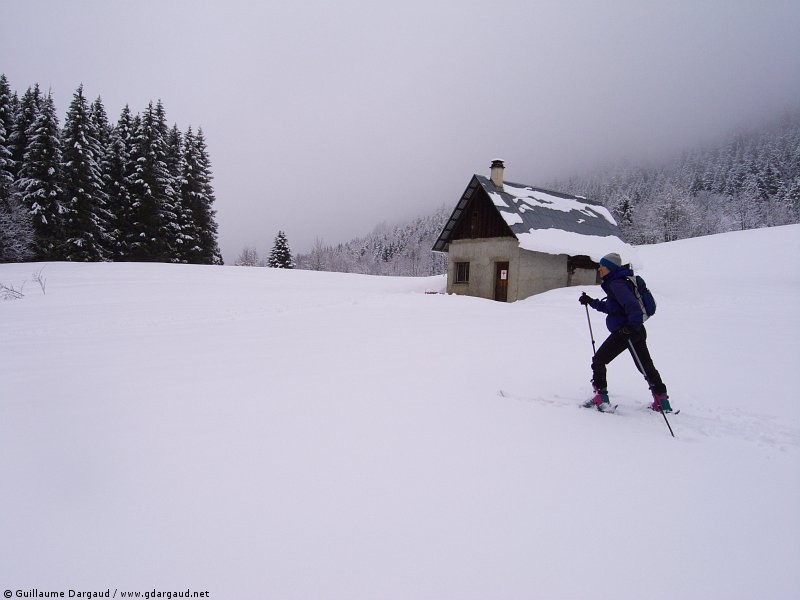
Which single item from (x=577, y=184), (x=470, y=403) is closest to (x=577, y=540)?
(x=470, y=403)

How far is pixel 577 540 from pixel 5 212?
105 ft

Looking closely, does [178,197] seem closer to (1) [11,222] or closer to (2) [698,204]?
(1) [11,222]

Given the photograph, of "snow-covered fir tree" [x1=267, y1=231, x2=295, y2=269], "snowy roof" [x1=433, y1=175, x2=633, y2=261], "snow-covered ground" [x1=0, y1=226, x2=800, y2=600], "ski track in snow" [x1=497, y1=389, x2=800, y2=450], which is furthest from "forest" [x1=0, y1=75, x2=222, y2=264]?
"ski track in snow" [x1=497, y1=389, x2=800, y2=450]

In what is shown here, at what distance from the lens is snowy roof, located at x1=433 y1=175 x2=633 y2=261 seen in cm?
1941

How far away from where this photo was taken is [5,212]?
22.6 metres

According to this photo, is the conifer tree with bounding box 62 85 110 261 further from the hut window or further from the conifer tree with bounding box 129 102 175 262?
the hut window

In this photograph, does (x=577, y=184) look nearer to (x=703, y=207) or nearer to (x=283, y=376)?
(x=703, y=207)

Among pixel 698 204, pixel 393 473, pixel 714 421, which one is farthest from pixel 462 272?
pixel 698 204

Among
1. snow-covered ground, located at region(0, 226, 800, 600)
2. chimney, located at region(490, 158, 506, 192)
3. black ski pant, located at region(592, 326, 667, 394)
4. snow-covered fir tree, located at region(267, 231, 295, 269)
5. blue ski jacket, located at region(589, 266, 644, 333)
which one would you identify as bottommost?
snow-covered ground, located at region(0, 226, 800, 600)

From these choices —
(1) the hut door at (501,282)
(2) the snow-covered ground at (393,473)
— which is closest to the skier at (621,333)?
(2) the snow-covered ground at (393,473)

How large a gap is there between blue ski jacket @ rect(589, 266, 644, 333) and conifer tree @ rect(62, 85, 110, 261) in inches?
1311

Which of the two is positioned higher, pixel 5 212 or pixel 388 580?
pixel 5 212

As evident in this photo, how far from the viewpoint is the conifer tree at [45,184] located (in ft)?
84.1

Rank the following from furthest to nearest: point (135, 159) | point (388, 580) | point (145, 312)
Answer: point (135, 159)
point (145, 312)
point (388, 580)
